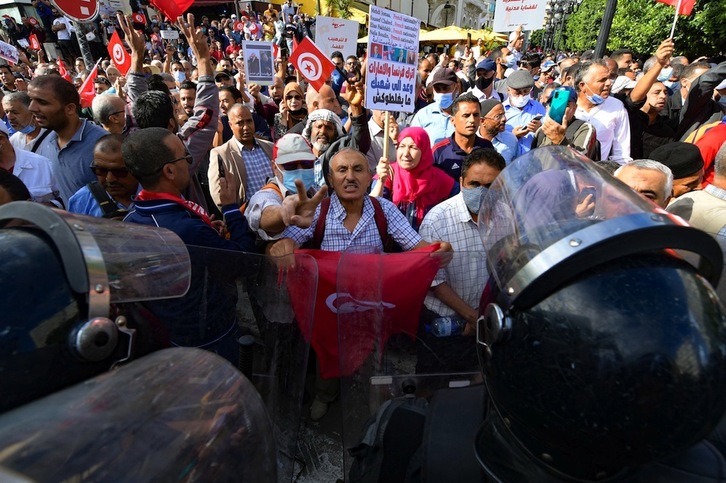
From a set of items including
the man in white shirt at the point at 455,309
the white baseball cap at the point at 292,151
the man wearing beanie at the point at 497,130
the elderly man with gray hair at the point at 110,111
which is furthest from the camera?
the man wearing beanie at the point at 497,130

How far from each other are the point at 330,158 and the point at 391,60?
63.4 inches

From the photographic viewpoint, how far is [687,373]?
67 centimetres

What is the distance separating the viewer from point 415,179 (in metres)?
3.38

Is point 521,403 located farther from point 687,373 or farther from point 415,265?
point 415,265

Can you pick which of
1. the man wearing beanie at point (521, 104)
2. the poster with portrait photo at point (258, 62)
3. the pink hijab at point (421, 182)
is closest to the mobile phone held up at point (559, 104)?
the man wearing beanie at point (521, 104)

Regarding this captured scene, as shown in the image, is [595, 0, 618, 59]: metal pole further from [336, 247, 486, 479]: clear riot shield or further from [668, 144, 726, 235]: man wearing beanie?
[336, 247, 486, 479]: clear riot shield

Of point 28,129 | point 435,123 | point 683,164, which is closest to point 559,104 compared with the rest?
point 683,164

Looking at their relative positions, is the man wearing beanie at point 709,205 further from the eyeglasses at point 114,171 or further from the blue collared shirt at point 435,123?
the eyeglasses at point 114,171

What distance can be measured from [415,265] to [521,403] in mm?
873

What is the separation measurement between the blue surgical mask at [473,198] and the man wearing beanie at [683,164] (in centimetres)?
134

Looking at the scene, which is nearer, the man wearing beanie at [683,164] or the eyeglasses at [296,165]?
the man wearing beanie at [683,164]

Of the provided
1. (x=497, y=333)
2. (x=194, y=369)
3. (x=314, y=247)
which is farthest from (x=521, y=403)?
(x=314, y=247)

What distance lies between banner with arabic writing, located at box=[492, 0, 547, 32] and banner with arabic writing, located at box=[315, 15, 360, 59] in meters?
3.16

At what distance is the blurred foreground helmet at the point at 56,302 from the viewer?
2.11 feet
